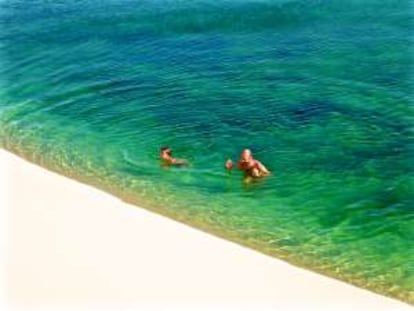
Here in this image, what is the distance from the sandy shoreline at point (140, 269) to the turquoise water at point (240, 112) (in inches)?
39.4

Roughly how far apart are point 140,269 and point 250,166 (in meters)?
6.88

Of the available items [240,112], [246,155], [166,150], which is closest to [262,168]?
[246,155]

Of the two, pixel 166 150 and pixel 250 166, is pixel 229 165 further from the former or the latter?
pixel 166 150

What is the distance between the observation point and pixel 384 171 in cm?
2383

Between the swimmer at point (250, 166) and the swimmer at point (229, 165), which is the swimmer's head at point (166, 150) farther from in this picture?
the swimmer at point (250, 166)

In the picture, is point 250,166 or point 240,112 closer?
point 250,166

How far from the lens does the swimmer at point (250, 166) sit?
23391mm

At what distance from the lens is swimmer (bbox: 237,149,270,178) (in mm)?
23391

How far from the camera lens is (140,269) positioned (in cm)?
1800

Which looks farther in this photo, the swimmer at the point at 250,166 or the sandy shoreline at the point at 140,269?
the swimmer at the point at 250,166

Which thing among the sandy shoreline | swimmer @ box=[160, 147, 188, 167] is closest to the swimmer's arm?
swimmer @ box=[160, 147, 188, 167]

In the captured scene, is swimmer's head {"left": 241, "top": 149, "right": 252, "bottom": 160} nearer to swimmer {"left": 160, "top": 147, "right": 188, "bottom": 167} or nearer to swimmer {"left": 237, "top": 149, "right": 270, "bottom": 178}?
swimmer {"left": 237, "top": 149, "right": 270, "bottom": 178}

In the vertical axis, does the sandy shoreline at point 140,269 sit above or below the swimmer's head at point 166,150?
below

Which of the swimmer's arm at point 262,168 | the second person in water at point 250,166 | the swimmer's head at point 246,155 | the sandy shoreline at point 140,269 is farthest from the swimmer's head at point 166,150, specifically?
the sandy shoreline at point 140,269
